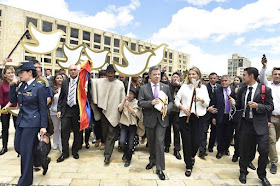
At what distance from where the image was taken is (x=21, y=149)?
2.90 metres

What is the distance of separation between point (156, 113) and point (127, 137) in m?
1.17

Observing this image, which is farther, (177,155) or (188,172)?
(177,155)

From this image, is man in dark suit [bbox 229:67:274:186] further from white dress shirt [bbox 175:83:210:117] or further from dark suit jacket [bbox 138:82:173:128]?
dark suit jacket [bbox 138:82:173:128]

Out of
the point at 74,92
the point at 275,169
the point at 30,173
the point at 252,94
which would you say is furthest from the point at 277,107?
the point at 30,173

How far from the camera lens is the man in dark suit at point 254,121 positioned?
3.23 meters

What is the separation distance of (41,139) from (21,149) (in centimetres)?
31

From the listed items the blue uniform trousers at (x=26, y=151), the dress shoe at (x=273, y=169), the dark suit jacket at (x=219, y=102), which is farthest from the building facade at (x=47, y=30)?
the blue uniform trousers at (x=26, y=151)

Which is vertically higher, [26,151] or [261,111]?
[261,111]

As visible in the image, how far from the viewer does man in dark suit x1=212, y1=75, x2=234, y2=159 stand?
183 inches

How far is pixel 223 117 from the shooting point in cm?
470

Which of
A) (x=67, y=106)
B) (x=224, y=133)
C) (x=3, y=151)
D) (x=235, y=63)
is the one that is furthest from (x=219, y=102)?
(x=235, y=63)

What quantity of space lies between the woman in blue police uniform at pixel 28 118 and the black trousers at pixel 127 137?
174 cm

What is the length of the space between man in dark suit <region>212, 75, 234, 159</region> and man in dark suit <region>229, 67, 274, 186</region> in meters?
1.09

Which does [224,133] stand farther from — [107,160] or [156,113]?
[107,160]
